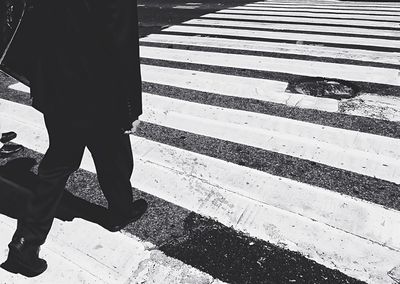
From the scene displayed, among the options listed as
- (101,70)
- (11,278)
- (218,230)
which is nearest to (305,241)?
(218,230)

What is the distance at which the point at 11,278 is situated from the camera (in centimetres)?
259

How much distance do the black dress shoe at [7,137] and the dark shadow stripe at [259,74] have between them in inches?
117

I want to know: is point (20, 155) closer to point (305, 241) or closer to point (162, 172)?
point (162, 172)

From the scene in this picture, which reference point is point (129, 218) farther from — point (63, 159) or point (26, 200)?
point (26, 200)

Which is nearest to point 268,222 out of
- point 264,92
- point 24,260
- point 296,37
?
point 24,260

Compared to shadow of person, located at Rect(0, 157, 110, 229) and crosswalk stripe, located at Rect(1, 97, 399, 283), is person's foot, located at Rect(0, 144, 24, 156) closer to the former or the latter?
shadow of person, located at Rect(0, 157, 110, 229)

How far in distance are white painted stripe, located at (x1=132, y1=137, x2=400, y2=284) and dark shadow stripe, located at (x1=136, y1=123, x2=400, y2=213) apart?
8.0 inches

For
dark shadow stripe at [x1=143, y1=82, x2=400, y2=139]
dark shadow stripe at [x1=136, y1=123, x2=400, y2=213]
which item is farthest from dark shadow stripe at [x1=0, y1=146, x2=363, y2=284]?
dark shadow stripe at [x1=143, y1=82, x2=400, y2=139]

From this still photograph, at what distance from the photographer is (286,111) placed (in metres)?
4.77

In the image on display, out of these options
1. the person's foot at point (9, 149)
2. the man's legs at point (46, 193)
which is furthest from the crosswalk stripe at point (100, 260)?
the person's foot at point (9, 149)

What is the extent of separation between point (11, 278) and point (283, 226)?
203 cm

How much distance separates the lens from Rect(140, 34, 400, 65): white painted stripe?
20.6 ft

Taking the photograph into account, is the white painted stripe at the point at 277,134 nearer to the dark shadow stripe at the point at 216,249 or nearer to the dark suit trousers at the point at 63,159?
the dark shadow stripe at the point at 216,249

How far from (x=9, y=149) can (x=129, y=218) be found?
2.05 m
